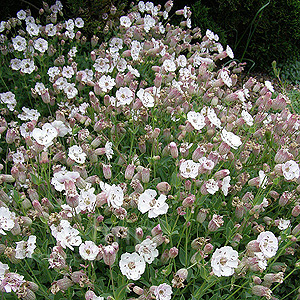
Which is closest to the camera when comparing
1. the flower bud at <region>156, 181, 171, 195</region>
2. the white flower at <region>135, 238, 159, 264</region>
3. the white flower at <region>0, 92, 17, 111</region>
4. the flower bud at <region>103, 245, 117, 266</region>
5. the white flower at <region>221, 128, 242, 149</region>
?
the flower bud at <region>103, 245, 117, 266</region>

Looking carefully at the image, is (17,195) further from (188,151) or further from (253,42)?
(253,42)

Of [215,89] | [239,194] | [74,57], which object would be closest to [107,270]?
[239,194]

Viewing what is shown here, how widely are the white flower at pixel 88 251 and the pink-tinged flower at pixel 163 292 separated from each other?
0.30m

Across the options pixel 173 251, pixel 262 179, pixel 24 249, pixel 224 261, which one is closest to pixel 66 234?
pixel 24 249

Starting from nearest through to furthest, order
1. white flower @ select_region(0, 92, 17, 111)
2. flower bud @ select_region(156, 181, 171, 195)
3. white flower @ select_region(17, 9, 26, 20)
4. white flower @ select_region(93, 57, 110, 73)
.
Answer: flower bud @ select_region(156, 181, 171, 195) < white flower @ select_region(93, 57, 110, 73) < white flower @ select_region(0, 92, 17, 111) < white flower @ select_region(17, 9, 26, 20)

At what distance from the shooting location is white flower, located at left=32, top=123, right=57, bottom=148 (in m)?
1.85

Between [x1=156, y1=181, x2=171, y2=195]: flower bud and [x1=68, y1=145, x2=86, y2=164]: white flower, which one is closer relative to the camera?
[x1=156, y1=181, x2=171, y2=195]: flower bud

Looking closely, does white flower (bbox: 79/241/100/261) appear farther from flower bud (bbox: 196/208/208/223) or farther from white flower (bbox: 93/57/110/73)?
white flower (bbox: 93/57/110/73)

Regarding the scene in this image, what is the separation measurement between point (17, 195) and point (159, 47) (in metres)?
1.73

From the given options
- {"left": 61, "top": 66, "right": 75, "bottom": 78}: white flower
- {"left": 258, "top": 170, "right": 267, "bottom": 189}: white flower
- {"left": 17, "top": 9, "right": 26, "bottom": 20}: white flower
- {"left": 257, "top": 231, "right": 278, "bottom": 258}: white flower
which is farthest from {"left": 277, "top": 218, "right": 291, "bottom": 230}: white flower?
{"left": 17, "top": 9, "right": 26, "bottom": 20}: white flower

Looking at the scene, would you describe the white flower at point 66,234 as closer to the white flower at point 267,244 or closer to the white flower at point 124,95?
the white flower at point 267,244

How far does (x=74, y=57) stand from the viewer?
328 centimetres

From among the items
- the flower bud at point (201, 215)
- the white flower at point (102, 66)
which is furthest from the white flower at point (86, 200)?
the white flower at point (102, 66)

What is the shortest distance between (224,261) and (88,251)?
58 cm
